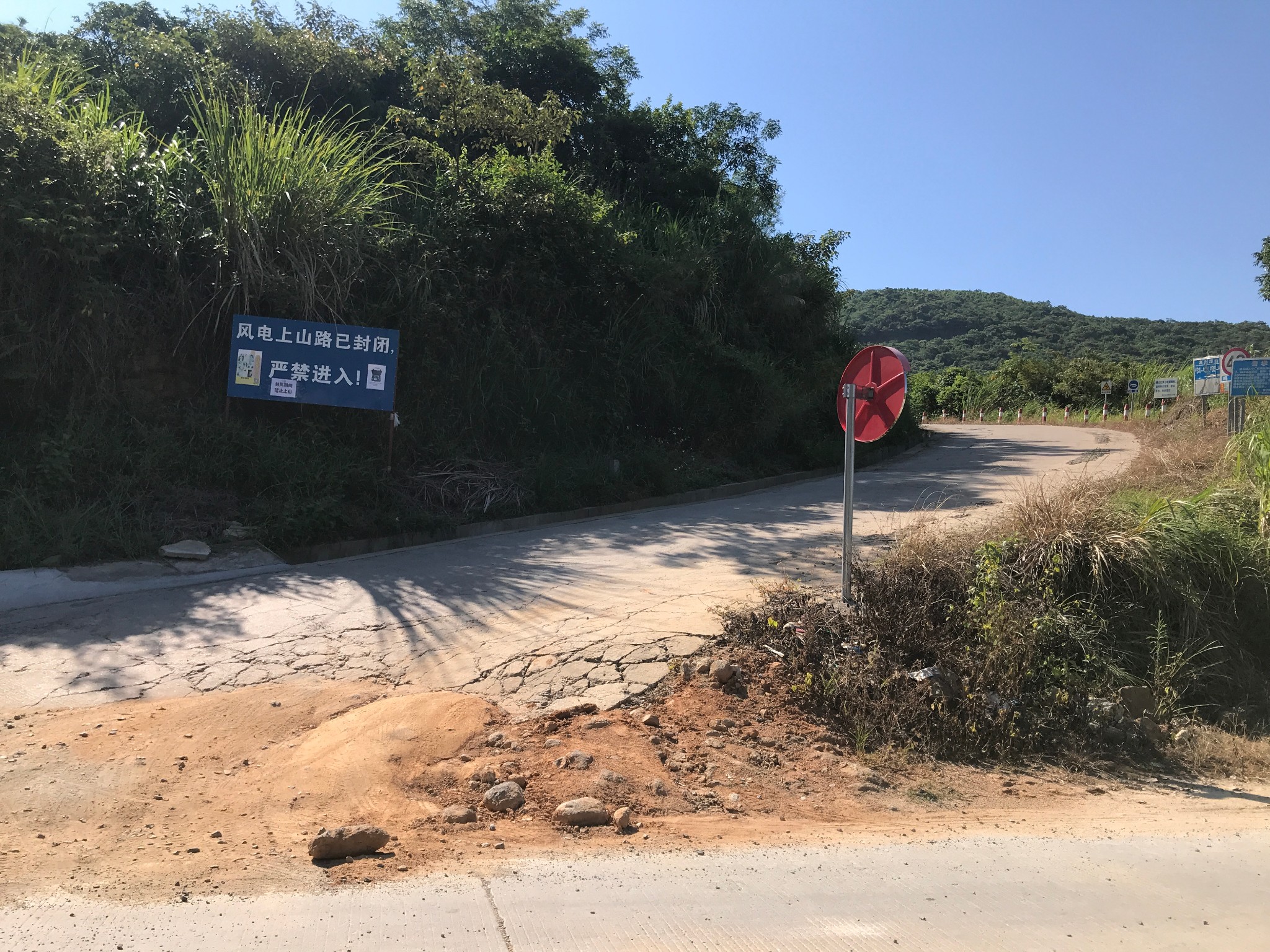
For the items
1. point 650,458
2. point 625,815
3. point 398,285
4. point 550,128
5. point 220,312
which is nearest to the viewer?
point 625,815

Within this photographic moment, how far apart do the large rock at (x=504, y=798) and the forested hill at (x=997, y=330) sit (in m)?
60.7

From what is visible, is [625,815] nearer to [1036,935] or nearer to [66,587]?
[1036,935]

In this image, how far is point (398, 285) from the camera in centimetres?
1316

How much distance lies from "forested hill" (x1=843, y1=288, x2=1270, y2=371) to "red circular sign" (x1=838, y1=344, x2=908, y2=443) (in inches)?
2262

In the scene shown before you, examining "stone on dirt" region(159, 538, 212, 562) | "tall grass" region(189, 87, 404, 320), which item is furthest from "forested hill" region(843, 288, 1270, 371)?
"stone on dirt" region(159, 538, 212, 562)

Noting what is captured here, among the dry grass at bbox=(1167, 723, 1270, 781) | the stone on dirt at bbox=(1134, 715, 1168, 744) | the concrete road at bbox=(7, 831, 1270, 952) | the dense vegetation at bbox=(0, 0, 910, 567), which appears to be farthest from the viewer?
the dense vegetation at bbox=(0, 0, 910, 567)

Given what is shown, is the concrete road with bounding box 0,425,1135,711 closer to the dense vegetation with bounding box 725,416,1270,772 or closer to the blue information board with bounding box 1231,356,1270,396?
the dense vegetation with bounding box 725,416,1270,772

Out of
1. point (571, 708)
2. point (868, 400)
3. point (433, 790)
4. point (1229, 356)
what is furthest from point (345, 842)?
point (1229, 356)

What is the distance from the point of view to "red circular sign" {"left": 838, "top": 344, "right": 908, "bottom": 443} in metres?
6.57

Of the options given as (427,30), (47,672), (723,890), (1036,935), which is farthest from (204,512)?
(427,30)

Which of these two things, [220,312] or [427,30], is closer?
[220,312]

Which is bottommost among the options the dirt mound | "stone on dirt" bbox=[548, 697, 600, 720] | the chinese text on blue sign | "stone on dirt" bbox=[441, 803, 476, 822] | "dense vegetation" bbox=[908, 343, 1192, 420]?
the dirt mound

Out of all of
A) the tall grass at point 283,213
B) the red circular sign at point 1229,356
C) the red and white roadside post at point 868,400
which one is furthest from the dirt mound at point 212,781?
the red circular sign at point 1229,356

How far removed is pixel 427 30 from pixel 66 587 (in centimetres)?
2176
